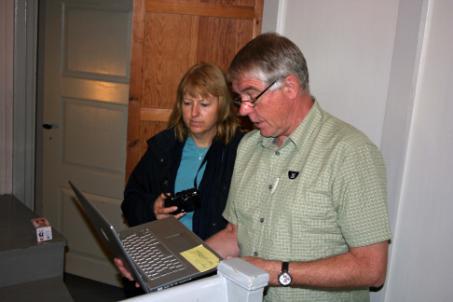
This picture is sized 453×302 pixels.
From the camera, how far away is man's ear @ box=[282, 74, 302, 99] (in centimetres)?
127

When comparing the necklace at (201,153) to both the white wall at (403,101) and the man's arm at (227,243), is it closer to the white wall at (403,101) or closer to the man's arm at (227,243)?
the man's arm at (227,243)

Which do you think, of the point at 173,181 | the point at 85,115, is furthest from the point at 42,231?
the point at 85,115

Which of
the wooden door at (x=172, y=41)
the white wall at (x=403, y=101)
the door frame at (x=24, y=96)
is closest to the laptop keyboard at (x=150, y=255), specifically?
the white wall at (x=403, y=101)

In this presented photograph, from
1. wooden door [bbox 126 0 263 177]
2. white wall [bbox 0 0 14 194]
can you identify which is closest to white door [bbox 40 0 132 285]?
white wall [bbox 0 0 14 194]

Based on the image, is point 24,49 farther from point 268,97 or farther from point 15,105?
point 268,97

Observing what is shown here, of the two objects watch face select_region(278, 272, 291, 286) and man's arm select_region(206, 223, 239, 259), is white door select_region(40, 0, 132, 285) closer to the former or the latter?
man's arm select_region(206, 223, 239, 259)

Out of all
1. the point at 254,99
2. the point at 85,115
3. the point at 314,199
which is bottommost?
the point at 85,115

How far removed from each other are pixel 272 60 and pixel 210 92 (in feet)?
1.89

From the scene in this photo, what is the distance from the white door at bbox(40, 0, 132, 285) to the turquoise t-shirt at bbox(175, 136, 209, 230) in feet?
4.54

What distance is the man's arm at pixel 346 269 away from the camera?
1.17 m

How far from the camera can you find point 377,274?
46.4 inches

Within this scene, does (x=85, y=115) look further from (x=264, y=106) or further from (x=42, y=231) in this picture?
(x=264, y=106)

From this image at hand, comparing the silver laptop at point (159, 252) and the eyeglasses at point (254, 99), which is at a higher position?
the eyeglasses at point (254, 99)

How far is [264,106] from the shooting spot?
51.5 inches
